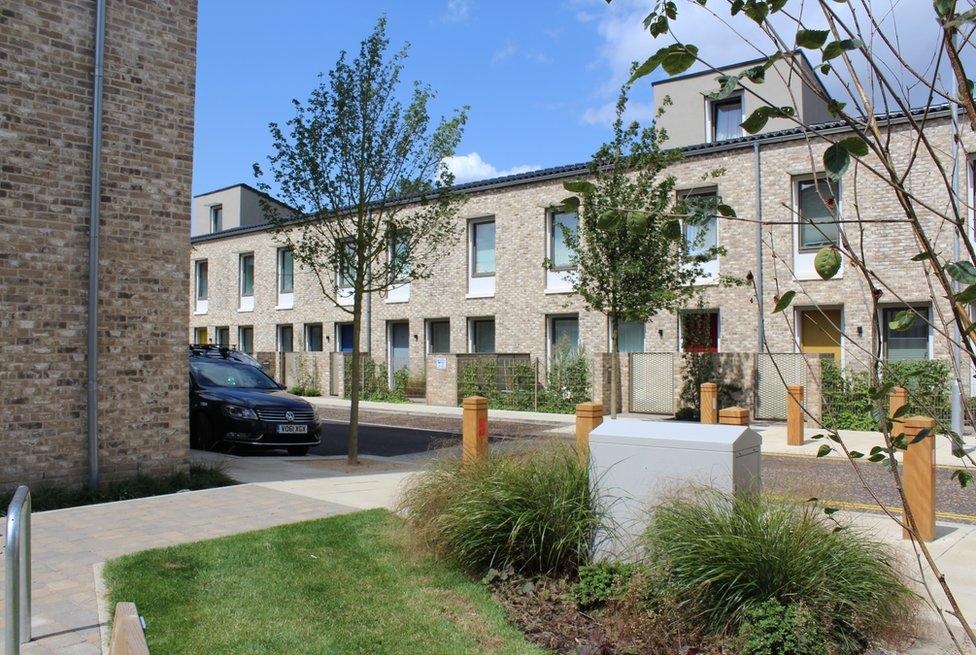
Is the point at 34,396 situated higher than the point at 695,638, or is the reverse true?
the point at 34,396

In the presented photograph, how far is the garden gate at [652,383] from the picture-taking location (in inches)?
877

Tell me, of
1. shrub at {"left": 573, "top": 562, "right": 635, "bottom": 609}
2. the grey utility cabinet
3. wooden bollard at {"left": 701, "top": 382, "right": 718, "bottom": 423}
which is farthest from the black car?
shrub at {"left": 573, "top": 562, "right": 635, "bottom": 609}

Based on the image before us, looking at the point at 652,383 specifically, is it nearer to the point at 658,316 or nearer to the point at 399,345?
the point at 658,316

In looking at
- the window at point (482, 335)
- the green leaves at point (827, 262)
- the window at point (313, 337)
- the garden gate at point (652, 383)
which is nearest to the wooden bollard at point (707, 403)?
the garden gate at point (652, 383)

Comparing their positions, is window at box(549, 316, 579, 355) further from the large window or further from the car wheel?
the large window

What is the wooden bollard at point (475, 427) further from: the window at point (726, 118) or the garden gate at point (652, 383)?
the window at point (726, 118)

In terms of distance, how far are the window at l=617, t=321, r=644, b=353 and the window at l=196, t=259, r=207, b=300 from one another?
23.8 m

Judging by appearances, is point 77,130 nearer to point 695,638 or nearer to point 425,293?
point 695,638

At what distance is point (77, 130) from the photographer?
8.91 m

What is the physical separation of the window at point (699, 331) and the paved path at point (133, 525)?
46.7ft

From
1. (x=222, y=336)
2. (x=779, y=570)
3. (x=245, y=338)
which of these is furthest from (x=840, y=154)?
(x=222, y=336)

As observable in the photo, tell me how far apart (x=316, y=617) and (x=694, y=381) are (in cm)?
1805

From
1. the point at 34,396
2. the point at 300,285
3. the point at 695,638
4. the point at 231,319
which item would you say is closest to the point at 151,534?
the point at 34,396

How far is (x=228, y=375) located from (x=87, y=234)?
5.53 meters
